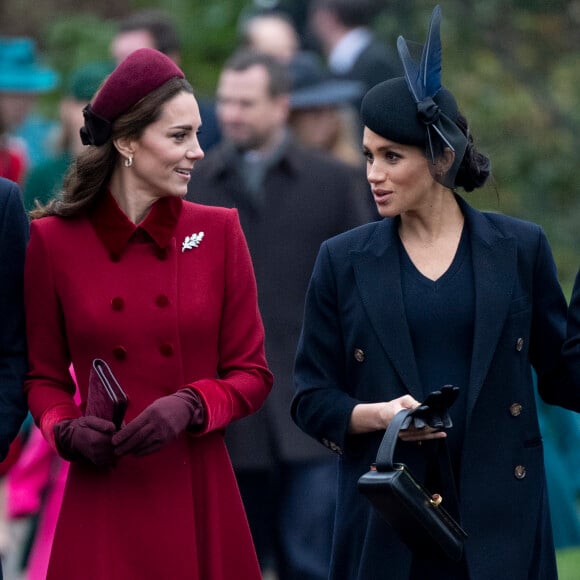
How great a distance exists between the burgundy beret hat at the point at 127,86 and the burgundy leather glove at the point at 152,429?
884 mm

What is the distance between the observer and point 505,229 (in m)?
5.55

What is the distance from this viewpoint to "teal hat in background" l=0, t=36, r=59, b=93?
37.2 feet

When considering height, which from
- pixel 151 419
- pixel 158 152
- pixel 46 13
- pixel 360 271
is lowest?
pixel 151 419

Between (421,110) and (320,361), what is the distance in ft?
2.59

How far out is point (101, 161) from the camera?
5605mm

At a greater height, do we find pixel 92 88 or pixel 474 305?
pixel 92 88

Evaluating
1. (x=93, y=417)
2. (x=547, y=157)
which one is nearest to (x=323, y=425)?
(x=93, y=417)

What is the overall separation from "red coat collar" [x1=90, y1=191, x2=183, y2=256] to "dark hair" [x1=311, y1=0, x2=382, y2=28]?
5.78 metres

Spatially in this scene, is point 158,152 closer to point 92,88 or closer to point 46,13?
point 92,88

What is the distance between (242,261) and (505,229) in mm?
778

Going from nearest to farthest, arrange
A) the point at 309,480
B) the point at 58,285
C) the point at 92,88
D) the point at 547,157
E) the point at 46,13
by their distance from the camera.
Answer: the point at 58,285, the point at 309,480, the point at 92,88, the point at 547,157, the point at 46,13

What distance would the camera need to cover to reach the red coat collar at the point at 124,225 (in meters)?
5.54

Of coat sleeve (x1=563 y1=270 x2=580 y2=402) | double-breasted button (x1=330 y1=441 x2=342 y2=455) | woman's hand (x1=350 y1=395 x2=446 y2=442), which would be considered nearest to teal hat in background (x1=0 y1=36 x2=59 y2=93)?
double-breasted button (x1=330 y1=441 x2=342 y2=455)

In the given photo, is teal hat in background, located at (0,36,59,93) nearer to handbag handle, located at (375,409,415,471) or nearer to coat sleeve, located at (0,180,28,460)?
coat sleeve, located at (0,180,28,460)
